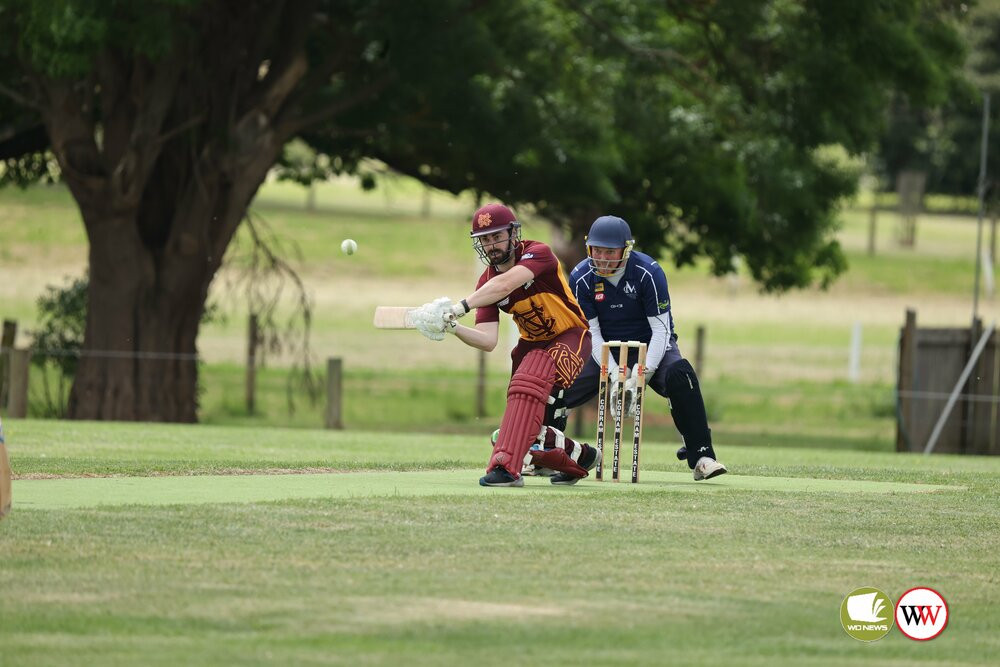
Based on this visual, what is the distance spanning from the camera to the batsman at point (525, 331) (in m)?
10.5

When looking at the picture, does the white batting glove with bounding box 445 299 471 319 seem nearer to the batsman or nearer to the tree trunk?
the batsman

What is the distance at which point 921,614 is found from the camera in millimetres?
6598

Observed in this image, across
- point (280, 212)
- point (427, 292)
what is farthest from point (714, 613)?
point (280, 212)

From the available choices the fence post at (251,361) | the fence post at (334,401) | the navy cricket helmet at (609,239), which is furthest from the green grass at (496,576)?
the fence post at (251,361)

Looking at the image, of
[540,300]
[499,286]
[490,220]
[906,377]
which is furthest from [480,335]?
[906,377]

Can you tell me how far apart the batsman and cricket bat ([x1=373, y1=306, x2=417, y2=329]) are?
0.22 ft

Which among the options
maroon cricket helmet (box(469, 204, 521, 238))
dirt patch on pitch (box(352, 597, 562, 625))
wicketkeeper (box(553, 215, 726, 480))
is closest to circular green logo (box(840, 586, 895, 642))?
dirt patch on pitch (box(352, 597, 562, 625))

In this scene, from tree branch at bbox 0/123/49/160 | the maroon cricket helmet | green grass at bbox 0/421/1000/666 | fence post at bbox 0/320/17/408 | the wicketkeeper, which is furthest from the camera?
tree branch at bbox 0/123/49/160

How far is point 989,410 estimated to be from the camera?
23.3 m

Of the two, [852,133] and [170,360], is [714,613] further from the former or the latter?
[852,133]

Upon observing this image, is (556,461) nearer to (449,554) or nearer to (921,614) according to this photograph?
(449,554)

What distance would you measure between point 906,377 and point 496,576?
17.2m

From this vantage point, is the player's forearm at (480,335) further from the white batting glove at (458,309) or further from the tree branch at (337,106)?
the tree branch at (337,106)

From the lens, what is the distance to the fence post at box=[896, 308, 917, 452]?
76.3 feet
